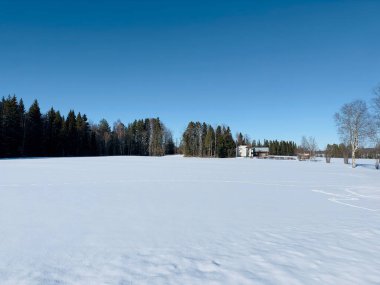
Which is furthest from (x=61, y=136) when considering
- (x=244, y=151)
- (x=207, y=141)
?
(x=244, y=151)

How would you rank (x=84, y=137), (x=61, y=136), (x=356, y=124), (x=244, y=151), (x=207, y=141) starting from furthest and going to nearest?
1. (x=244, y=151)
2. (x=207, y=141)
3. (x=84, y=137)
4. (x=61, y=136)
5. (x=356, y=124)

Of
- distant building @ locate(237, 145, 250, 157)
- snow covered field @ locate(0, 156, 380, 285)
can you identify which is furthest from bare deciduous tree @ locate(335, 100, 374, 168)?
distant building @ locate(237, 145, 250, 157)

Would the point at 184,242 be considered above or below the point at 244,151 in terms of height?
below

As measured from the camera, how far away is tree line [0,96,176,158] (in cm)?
5662

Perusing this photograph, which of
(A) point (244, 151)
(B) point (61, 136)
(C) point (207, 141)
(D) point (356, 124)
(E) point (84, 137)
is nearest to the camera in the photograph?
(D) point (356, 124)

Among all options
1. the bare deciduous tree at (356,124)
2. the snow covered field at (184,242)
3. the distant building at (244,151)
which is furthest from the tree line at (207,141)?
the snow covered field at (184,242)

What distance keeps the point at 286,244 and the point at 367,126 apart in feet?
141

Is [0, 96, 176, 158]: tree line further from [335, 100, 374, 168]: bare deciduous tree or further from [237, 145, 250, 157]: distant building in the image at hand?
[335, 100, 374, 168]: bare deciduous tree

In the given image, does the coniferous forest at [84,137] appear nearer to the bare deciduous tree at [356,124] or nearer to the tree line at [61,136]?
the tree line at [61,136]

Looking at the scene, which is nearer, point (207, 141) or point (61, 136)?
point (61, 136)

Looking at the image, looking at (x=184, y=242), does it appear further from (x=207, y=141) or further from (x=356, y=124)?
(x=207, y=141)

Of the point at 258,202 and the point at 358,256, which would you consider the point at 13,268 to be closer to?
the point at 358,256

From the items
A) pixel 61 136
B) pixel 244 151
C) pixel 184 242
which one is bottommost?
pixel 184 242

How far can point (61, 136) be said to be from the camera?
67125mm
